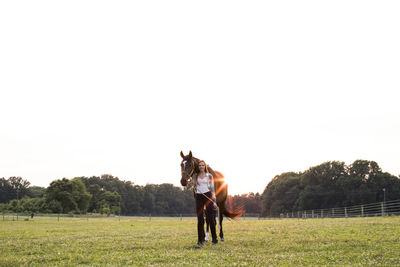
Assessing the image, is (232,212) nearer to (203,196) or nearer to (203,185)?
(203,196)

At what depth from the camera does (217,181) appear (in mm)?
13180

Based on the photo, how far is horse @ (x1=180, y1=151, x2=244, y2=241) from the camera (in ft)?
35.5

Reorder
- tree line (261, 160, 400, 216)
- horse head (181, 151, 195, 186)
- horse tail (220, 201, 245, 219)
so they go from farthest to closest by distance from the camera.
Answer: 1. tree line (261, 160, 400, 216)
2. horse tail (220, 201, 245, 219)
3. horse head (181, 151, 195, 186)

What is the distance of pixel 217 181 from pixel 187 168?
2634 mm

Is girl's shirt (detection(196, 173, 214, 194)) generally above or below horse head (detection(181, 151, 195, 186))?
below

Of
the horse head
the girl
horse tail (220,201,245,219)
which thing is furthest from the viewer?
horse tail (220,201,245,219)

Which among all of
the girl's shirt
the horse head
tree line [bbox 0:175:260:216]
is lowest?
tree line [bbox 0:175:260:216]

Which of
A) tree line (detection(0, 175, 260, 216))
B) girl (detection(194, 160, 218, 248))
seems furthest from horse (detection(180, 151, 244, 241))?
tree line (detection(0, 175, 260, 216))

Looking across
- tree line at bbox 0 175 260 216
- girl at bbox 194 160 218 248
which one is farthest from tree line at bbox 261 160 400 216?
girl at bbox 194 160 218 248

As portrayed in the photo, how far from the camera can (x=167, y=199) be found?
180 metres

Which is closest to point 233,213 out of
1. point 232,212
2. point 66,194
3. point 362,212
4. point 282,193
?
point 232,212

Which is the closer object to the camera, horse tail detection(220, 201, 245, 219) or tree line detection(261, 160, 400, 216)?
horse tail detection(220, 201, 245, 219)

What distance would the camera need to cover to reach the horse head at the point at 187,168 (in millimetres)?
10711

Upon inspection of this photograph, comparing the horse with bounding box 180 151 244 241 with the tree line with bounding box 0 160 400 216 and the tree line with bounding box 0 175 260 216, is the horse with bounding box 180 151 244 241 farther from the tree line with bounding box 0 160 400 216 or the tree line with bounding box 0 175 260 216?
the tree line with bounding box 0 175 260 216
